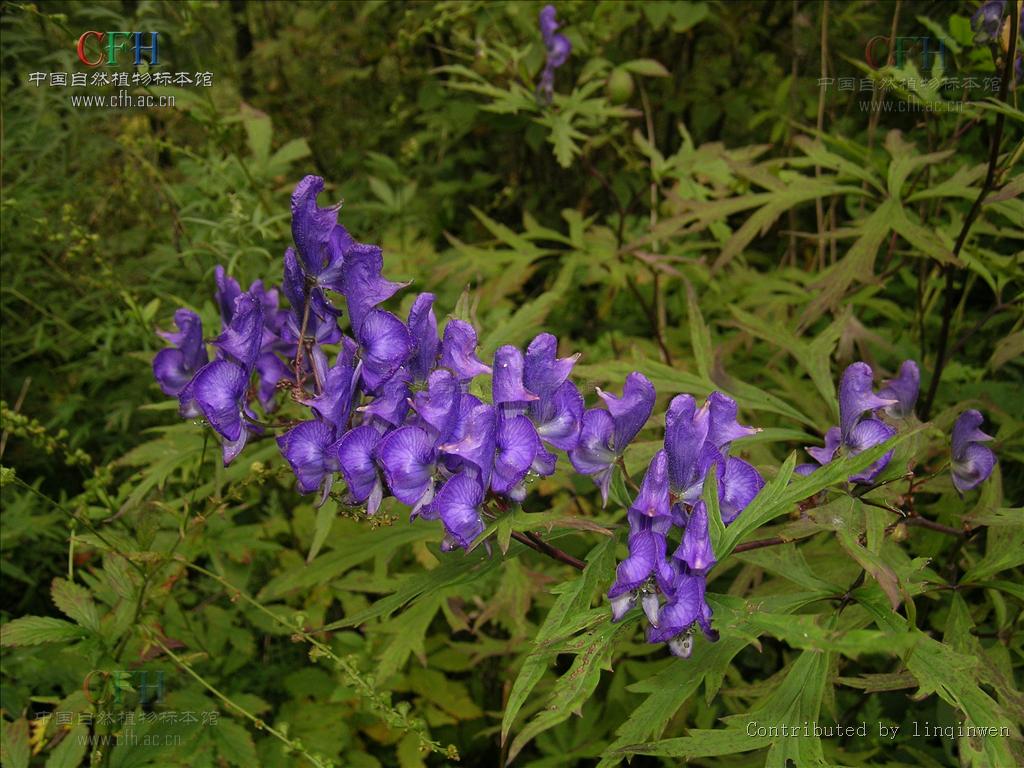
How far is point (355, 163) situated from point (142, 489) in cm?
294

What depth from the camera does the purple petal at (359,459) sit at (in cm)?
123

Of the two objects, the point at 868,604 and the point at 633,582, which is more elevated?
the point at 633,582

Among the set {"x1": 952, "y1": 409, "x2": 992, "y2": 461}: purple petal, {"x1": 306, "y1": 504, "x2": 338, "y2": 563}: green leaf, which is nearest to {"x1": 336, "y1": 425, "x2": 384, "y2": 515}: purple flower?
{"x1": 306, "y1": 504, "x2": 338, "y2": 563}: green leaf

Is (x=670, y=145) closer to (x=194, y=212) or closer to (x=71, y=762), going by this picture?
(x=194, y=212)

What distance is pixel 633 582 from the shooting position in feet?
3.72

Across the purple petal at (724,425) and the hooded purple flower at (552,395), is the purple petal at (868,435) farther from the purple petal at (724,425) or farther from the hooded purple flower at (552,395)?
the hooded purple flower at (552,395)

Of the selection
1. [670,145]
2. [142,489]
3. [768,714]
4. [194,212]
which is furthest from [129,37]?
[768,714]

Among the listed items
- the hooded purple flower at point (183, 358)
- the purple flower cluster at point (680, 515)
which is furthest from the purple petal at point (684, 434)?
the hooded purple flower at point (183, 358)

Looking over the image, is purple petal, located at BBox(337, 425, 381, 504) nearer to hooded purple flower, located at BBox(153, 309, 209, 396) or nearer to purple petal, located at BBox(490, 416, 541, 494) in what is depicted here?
purple petal, located at BBox(490, 416, 541, 494)

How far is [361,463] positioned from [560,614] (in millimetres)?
358

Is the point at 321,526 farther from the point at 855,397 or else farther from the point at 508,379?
the point at 855,397

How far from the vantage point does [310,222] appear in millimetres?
1338

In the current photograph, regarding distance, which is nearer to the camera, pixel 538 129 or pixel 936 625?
pixel 936 625

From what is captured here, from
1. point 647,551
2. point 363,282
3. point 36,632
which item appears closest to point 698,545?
point 647,551
